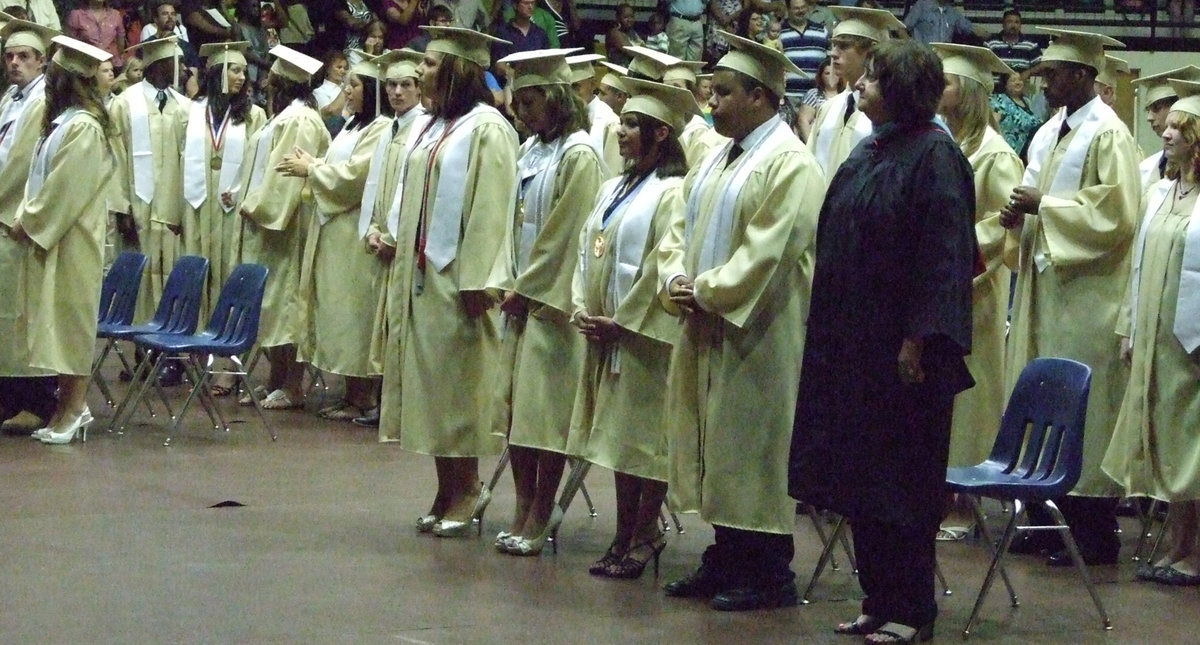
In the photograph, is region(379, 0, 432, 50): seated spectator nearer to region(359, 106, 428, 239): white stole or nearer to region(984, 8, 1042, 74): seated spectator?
region(984, 8, 1042, 74): seated spectator

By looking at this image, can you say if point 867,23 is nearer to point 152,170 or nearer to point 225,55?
point 225,55

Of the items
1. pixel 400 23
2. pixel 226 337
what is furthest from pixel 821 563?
pixel 400 23

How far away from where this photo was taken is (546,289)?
22.1 ft

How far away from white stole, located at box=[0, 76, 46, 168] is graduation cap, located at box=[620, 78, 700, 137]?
14.6 ft

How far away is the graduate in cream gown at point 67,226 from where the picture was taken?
920cm

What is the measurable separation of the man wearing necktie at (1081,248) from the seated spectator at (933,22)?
939 cm


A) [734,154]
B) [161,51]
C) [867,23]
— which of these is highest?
[867,23]

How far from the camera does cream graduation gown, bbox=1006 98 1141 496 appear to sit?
23.0 ft

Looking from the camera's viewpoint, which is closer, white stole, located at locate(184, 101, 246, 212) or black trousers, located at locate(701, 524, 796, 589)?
black trousers, located at locate(701, 524, 796, 589)

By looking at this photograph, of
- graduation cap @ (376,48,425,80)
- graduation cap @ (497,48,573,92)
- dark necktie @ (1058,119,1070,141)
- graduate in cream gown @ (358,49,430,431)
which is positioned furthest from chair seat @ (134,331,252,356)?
dark necktie @ (1058,119,1070,141)

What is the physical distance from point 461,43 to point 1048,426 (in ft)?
8.86

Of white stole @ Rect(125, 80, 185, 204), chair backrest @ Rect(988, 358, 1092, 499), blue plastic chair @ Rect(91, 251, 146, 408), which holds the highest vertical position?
white stole @ Rect(125, 80, 185, 204)

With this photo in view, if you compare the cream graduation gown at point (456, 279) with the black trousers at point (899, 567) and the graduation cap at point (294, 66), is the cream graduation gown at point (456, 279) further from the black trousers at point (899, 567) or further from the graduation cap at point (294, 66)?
the graduation cap at point (294, 66)

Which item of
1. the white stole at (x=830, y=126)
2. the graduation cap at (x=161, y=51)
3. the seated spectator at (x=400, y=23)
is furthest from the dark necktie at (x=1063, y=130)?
the seated spectator at (x=400, y=23)
